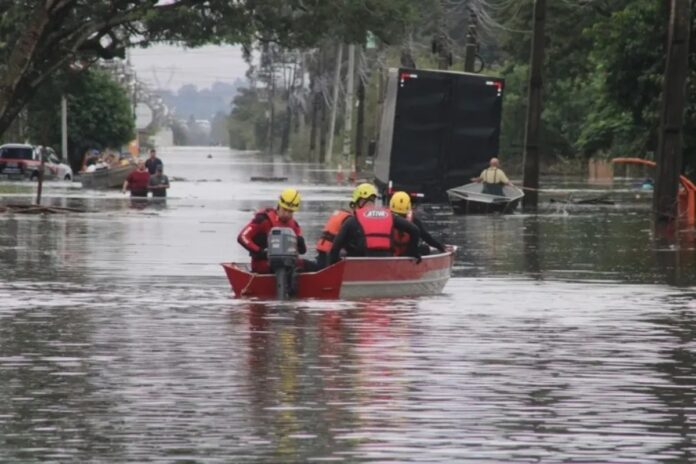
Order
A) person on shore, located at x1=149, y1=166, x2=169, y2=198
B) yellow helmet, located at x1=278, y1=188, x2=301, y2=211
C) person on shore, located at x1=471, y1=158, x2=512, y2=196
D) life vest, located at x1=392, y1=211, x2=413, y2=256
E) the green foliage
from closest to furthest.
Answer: yellow helmet, located at x1=278, y1=188, x2=301, y2=211, life vest, located at x1=392, y1=211, x2=413, y2=256, person on shore, located at x1=471, y1=158, x2=512, y2=196, the green foliage, person on shore, located at x1=149, y1=166, x2=169, y2=198

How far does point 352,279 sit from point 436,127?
2764cm

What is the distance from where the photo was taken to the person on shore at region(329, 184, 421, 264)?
22516 millimetres

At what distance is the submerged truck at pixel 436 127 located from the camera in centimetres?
4966

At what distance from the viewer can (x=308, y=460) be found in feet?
36.1

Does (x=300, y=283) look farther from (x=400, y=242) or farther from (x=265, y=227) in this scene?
(x=400, y=242)

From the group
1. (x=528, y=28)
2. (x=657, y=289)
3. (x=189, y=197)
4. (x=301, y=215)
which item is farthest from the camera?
(x=528, y=28)

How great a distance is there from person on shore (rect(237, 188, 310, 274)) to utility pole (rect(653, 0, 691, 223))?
67.8 ft

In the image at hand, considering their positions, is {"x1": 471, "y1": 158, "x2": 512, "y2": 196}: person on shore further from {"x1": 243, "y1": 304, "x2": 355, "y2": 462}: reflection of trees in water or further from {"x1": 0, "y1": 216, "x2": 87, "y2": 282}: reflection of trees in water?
{"x1": 243, "y1": 304, "x2": 355, "y2": 462}: reflection of trees in water

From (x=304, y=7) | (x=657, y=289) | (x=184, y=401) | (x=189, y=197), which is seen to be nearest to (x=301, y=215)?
(x=304, y=7)

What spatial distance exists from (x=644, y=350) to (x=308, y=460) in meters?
7.19

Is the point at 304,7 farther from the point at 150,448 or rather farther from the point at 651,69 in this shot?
the point at 150,448

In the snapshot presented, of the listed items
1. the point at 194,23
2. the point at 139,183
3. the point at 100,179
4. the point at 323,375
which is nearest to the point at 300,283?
the point at 323,375

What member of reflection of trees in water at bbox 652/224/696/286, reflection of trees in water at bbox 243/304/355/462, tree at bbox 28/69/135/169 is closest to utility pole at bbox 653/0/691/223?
reflection of trees in water at bbox 652/224/696/286

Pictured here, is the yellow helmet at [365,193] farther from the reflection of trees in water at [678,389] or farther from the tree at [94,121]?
the tree at [94,121]
